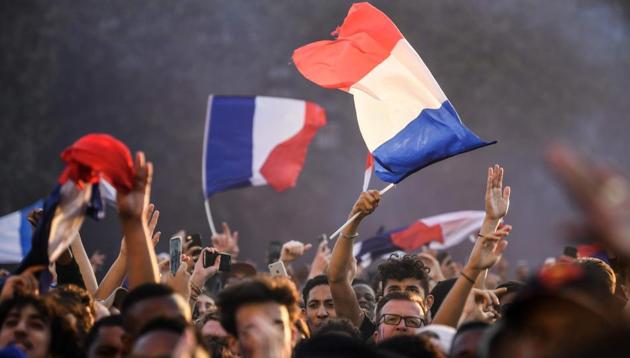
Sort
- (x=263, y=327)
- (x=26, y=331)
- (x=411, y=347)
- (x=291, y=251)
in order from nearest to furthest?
1. (x=411, y=347)
2. (x=26, y=331)
3. (x=263, y=327)
4. (x=291, y=251)

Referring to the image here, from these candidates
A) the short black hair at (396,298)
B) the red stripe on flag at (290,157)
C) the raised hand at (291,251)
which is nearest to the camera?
the short black hair at (396,298)

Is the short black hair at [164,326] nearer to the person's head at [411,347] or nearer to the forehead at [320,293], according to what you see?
the person's head at [411,347]

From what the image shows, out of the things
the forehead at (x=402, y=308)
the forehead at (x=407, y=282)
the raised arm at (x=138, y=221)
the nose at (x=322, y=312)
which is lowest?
the nose at (x=322, y=312)

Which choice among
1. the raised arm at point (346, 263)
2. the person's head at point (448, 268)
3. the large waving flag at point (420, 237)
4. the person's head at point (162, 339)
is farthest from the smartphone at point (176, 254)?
the person's head at point (448, 268)

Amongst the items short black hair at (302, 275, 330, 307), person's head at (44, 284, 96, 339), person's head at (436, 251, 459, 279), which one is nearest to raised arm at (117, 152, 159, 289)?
person's head at (44, 284, 96, 339)

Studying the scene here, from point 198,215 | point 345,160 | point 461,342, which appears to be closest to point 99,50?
point 198,215

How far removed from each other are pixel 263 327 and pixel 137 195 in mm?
716

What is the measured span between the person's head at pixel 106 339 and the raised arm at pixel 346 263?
1551 mm

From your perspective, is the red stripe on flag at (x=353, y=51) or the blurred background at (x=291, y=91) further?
the blurred background at (x=291, y=91)

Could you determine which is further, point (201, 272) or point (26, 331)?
point (201, 272)

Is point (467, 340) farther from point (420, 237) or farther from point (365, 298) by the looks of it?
point (420, 237)

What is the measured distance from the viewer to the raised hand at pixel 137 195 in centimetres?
440

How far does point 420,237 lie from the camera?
34.5ft

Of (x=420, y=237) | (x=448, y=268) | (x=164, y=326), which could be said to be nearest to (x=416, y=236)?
(x=420, y=237)
